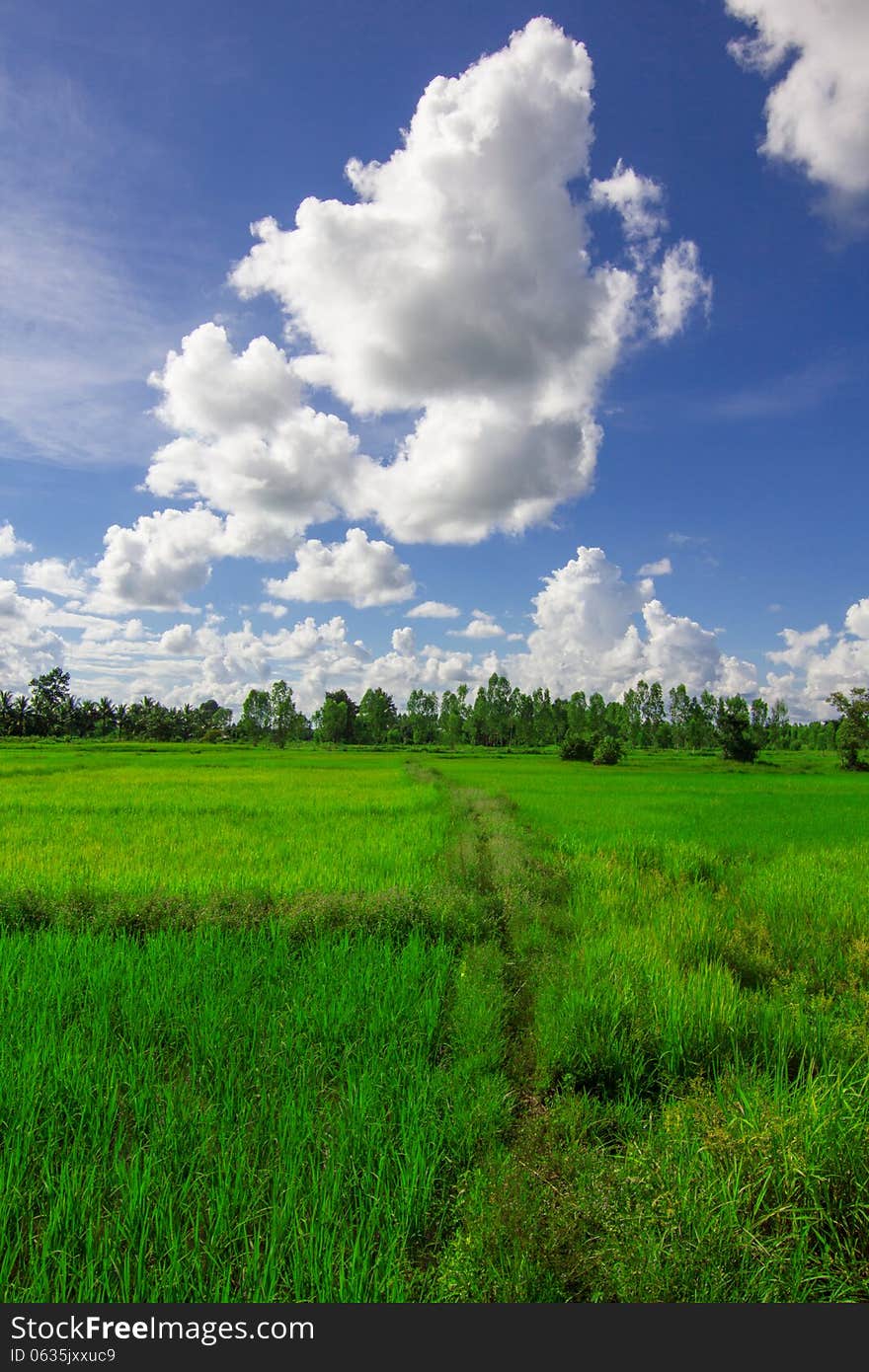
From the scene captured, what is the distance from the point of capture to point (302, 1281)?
7.14ft

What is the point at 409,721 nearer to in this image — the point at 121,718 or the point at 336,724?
the point at 336,724

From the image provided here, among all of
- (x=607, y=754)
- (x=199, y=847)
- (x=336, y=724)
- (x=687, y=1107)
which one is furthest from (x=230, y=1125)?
(x=336, y=724)

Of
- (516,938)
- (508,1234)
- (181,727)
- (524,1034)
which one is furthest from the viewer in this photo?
(181,727)

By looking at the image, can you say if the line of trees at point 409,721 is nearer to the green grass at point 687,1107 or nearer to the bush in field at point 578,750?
the bush in field at point 578,750

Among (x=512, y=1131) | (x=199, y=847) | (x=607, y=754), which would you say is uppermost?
(x=512, y=1131)

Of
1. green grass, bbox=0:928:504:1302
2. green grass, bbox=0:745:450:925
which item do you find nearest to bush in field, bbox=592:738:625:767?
green grass, bbox=0:745:450:925

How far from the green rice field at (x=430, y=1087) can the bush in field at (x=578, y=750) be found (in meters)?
42.8

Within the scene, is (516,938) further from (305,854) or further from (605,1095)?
(305,854)

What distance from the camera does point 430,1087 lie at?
3.33m

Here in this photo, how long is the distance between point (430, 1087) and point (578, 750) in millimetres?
48977

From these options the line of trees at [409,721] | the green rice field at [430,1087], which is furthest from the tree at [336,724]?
the green rice field at [430,1087]

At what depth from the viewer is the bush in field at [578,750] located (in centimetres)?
5025

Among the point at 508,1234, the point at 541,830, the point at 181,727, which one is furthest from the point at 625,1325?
the point at 181,727

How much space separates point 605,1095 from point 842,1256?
4.53ft
